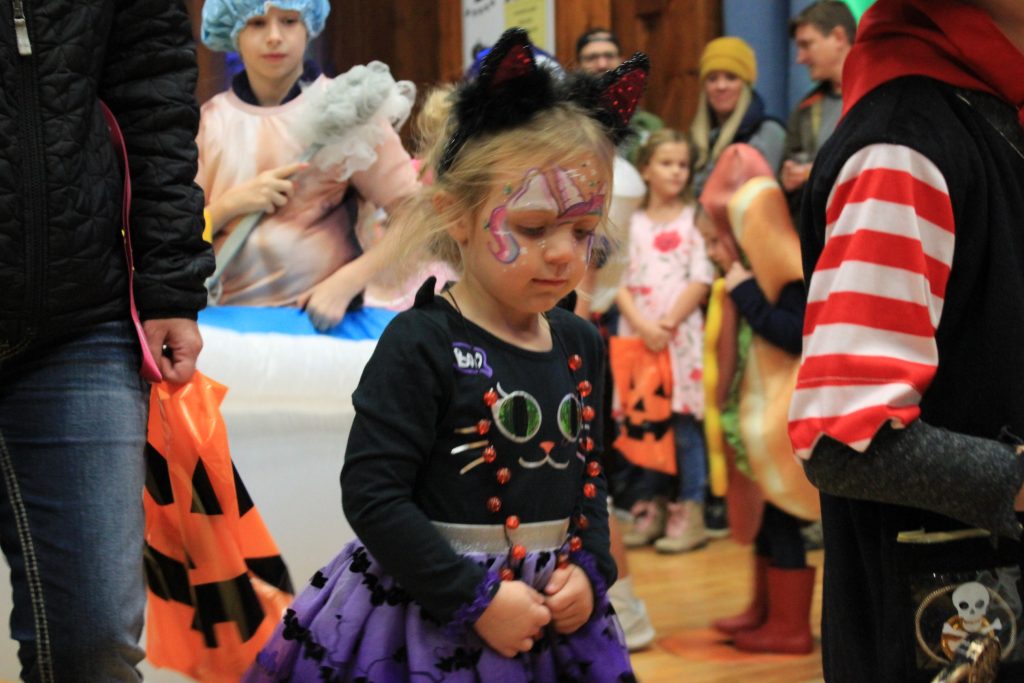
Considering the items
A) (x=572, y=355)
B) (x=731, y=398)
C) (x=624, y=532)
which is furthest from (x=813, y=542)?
(x=572, y=355)

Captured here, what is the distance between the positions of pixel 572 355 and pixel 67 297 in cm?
65

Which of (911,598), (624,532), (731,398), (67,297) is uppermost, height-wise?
(67,297)

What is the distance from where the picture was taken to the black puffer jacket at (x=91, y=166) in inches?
61.7

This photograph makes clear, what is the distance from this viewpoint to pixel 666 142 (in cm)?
453

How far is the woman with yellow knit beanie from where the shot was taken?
4.30 metres

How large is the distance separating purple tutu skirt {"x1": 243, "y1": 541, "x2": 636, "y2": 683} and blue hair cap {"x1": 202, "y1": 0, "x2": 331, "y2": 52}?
1.41 m

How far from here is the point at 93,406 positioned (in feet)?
5.40

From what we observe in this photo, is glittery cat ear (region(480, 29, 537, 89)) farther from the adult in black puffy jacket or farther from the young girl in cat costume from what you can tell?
the adult in black puffy jacket

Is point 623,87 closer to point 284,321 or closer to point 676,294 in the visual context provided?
point 284,321

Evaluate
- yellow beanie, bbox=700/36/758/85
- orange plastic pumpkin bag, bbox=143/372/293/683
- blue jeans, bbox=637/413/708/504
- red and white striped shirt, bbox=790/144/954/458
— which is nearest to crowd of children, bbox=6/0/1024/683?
red and white striped shirt, bbox=790/144/954/458

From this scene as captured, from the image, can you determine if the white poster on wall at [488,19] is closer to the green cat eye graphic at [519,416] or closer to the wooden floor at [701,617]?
the green cat eye graphic at [519,416]

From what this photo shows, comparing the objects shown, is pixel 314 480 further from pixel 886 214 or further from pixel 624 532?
pixel 624 532

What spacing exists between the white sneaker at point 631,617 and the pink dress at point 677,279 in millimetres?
1353

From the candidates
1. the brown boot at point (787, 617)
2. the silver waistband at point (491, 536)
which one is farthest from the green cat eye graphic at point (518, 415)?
the brown boot at point (787, 617)
